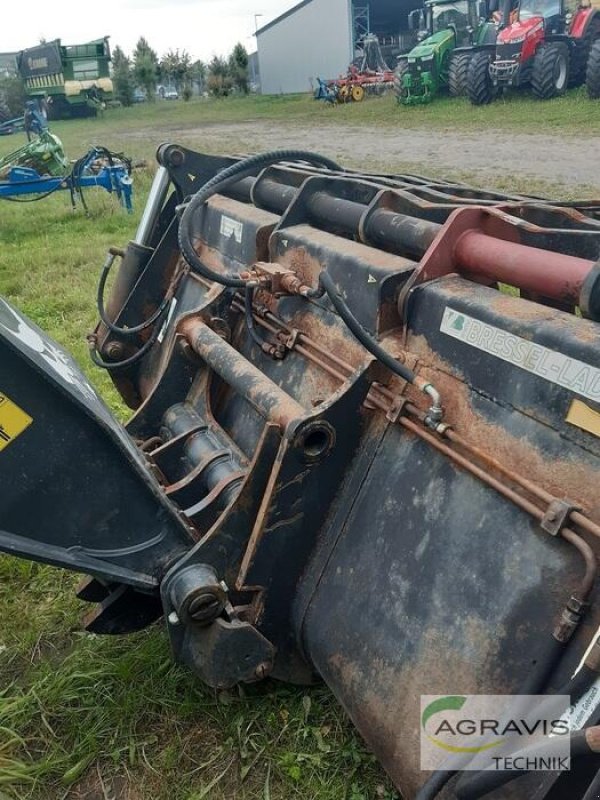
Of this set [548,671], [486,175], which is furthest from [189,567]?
[486,175]

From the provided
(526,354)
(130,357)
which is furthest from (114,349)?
(526,354)

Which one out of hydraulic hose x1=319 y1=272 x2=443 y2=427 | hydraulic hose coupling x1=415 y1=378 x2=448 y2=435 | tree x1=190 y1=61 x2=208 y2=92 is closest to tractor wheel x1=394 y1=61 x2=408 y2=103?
hydraulic hose x1=319 y1=272 x2=443 y2=427

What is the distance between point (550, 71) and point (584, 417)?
58.8ft

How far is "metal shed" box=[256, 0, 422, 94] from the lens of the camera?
37.8 m

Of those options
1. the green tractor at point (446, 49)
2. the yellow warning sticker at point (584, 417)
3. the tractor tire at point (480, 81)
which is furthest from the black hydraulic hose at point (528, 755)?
the green tractor at point (446, 49)

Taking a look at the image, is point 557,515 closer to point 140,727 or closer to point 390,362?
point 390,362

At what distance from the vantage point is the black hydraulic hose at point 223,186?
272 cm

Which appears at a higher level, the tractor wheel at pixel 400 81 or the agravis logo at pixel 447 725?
the tractor wheel at pixel 400 81

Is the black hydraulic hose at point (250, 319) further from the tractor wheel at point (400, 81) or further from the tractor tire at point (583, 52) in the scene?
the tractor wheel at point (400, 81)

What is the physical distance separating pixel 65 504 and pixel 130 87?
54.1 m

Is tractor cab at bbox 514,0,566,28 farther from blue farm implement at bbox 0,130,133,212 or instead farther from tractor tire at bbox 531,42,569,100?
blue farm implement at bbox 0,130,133,212

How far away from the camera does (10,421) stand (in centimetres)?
184

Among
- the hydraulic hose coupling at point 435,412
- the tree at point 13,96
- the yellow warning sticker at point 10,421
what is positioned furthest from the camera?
the tree at point 13,96

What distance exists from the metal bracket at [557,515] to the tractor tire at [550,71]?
17982 millimetres
